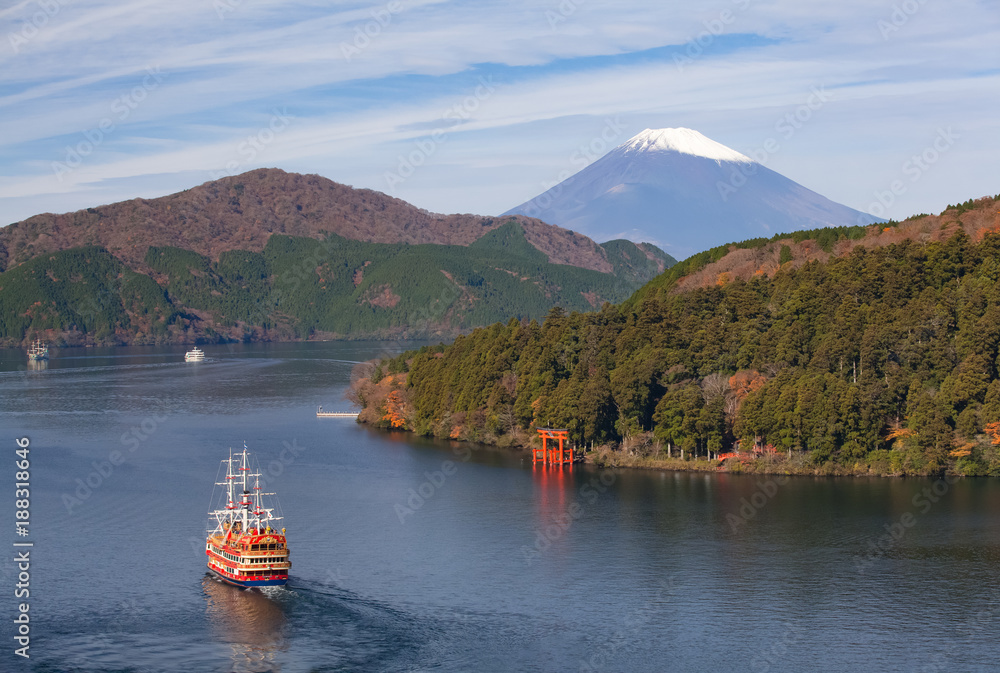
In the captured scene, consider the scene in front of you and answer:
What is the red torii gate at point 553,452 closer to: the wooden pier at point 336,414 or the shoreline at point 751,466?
the shoreline at point 751,466

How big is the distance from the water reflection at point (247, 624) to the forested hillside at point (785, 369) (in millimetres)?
38336

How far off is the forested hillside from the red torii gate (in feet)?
4.40

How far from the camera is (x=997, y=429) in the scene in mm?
74375

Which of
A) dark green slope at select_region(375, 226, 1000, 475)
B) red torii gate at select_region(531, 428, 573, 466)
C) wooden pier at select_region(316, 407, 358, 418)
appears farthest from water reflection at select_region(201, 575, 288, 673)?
wooden pier at select_region(316, 407, 358, 418)

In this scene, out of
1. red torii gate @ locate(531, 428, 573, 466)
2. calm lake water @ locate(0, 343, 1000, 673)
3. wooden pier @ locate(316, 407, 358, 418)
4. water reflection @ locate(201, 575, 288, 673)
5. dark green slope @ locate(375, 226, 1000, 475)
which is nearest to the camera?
water reflection @ locate(201, 575, 288, 673)

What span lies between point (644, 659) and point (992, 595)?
18.0 m

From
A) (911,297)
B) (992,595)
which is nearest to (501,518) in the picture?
(992,595)

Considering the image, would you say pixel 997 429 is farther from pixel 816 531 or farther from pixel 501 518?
pixel 501 518

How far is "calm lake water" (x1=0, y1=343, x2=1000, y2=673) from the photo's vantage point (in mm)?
44781

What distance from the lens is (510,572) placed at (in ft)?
181

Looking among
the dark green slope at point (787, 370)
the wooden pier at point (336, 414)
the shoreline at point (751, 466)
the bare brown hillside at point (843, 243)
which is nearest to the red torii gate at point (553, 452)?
the dark green slope at point (787, 370)

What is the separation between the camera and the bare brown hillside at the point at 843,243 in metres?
96.1

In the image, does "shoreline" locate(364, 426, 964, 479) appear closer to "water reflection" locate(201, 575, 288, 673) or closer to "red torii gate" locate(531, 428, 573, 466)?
"red torii gate" locate(531, 428, 573, 466)

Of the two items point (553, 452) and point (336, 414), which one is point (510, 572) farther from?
point (336, 414)
